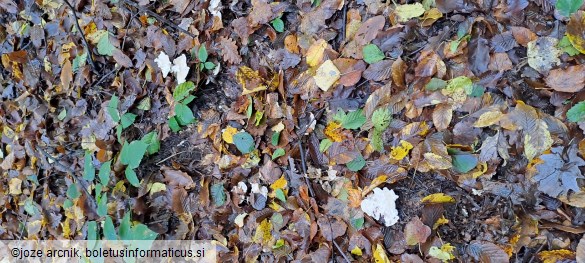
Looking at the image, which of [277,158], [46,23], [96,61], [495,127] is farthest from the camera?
[46,23]

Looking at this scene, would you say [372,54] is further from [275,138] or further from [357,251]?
[357,251]

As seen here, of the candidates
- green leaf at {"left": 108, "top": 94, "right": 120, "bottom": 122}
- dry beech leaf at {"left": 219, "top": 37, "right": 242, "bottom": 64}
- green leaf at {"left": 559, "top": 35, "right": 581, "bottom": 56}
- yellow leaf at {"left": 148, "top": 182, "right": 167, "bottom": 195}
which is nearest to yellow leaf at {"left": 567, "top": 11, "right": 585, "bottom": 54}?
green leaf at {"left": 559, "top": 35, "right": 581, "bottom": 56}

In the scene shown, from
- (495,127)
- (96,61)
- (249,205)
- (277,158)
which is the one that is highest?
(495,127)

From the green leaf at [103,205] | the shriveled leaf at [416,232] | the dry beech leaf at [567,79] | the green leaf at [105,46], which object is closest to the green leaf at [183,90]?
the green leaf at [105,46]

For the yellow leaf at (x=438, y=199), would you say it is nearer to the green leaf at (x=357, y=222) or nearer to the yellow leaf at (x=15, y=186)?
the green leaf at (x=357, y=222)

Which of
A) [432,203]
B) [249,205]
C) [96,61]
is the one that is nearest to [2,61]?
[96,61]

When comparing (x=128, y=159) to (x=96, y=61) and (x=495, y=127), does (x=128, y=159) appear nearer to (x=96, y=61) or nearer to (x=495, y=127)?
(x=96, y=61)
